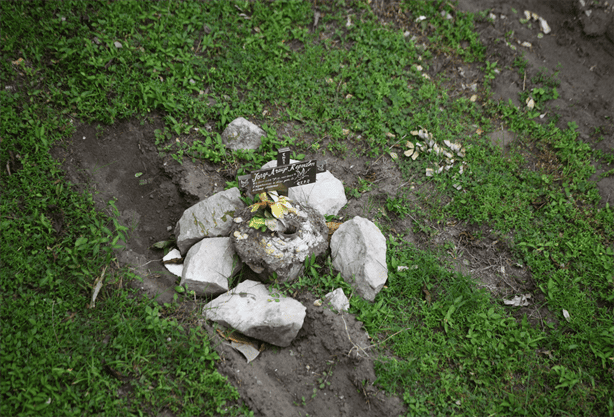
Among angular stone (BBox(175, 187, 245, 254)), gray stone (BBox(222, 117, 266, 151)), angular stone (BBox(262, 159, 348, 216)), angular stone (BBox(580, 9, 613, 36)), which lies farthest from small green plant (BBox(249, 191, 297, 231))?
angular stone (BBox(580, 9, 613, 36))

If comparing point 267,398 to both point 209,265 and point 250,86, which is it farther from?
point 250,86

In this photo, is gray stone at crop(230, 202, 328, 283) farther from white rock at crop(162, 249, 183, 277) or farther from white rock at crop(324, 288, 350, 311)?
white rock at crop(162, 249, 183, 277)

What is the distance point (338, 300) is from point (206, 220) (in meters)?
1.56

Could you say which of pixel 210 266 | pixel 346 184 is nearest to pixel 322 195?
pixel 346 184

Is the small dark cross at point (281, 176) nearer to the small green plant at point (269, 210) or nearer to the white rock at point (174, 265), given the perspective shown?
the small green plant at point (269, 210)

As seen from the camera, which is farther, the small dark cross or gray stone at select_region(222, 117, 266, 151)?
gray stone at select_region(222, 117, 266, 151)

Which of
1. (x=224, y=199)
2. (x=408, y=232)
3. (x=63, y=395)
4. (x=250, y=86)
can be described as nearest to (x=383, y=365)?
(x=408, y=232)

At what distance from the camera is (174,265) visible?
3.91 meters

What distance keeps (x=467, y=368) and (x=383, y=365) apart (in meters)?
0.80

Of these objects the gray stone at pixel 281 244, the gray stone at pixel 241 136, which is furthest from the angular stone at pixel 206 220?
the gray stone at pixel 241 136

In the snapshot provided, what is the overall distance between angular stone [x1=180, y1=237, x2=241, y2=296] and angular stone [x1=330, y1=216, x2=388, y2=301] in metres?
1.05

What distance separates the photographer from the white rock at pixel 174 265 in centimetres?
385

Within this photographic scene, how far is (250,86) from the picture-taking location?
16.8 feet

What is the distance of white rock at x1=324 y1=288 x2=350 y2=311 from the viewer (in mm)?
3640
